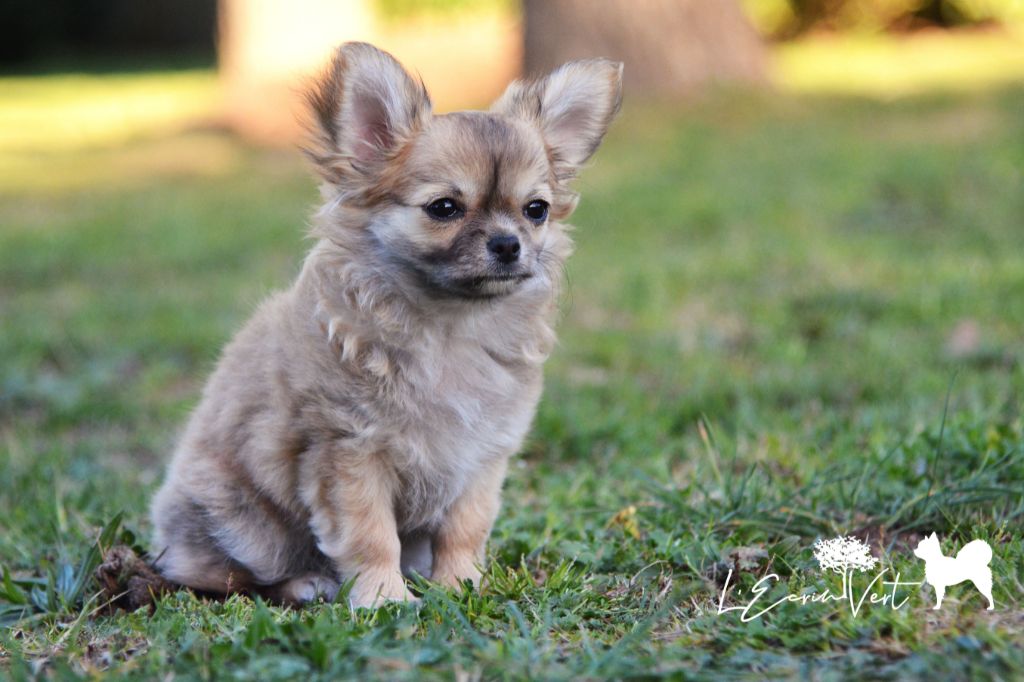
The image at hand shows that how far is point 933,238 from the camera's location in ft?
25.4

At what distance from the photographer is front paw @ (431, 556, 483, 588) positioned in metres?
3.60

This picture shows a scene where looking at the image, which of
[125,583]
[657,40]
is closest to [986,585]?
[125,583]

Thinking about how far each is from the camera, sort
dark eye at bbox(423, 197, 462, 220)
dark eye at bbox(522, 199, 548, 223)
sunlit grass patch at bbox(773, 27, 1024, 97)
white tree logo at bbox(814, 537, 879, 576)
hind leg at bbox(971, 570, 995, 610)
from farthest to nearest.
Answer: sunlit grass patch at bbox(773, 27, 1024, 97), dark eye at bbox(522, 199, 548, 223), dark eye at bbox(423, 197, 462, 220), white tree logo at bbox(814, 537, 879, 576), hind leg at bbox(971, 570, 995, 610)

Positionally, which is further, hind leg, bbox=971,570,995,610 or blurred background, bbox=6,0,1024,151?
blurred background, bbox=6,0,1024,151

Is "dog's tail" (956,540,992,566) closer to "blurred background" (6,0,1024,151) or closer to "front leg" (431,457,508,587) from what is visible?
"front leg" (431,457,508,587)

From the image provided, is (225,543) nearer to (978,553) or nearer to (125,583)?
(125,583)

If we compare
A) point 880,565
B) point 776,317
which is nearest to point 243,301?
point 776,317

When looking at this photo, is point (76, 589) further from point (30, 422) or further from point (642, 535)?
point (30, 422)

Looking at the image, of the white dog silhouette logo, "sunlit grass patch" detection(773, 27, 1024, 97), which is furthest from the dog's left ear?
"sunlit grass patch" detection(773, 27, 1024, 97)

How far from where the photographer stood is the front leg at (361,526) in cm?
336

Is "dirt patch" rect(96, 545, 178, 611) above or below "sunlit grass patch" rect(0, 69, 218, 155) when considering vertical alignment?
above

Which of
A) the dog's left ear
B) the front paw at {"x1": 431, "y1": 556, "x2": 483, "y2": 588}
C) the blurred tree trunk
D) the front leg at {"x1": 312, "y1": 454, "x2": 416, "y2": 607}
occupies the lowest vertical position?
the front paw at {"x1": 431, "y1": 556, "x2": 483, "y2": 588}

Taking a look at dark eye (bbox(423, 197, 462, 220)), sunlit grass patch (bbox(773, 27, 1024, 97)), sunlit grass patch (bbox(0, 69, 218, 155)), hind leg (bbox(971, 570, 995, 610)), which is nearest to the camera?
hind leg (bbox(971, 570, 995, 610))

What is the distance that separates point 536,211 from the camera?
12.1ft
